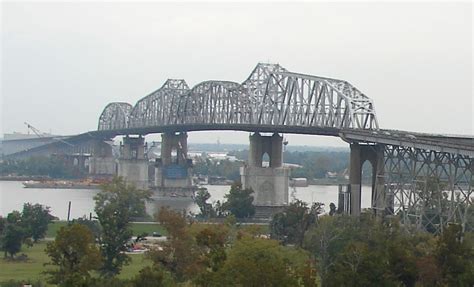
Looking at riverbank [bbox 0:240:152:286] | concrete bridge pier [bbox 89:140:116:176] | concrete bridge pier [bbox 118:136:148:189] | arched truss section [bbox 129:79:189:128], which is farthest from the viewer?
concrete bridge pier [bbox 89:140:116:176]

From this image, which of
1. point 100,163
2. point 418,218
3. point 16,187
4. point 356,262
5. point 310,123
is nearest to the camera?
point 356,262

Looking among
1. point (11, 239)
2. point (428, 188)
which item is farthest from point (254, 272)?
point (428, 188)

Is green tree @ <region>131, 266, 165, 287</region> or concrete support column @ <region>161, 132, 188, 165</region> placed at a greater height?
concrete support column @ <region>161, 132, 188, 165</region>

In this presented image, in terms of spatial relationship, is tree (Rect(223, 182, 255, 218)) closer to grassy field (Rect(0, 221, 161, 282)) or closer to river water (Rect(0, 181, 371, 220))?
river water (Rect(0, 181, 371, 220))

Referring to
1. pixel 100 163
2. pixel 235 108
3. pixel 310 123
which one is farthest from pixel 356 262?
pixel 100 163

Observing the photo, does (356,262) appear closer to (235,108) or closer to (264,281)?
(264,281)

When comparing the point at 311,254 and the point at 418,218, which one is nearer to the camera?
the point at 311,254

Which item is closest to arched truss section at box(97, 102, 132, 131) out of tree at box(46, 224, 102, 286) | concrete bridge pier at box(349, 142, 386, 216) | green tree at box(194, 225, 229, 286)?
concrete bridge pier at box(349, 142, 386, 216)
